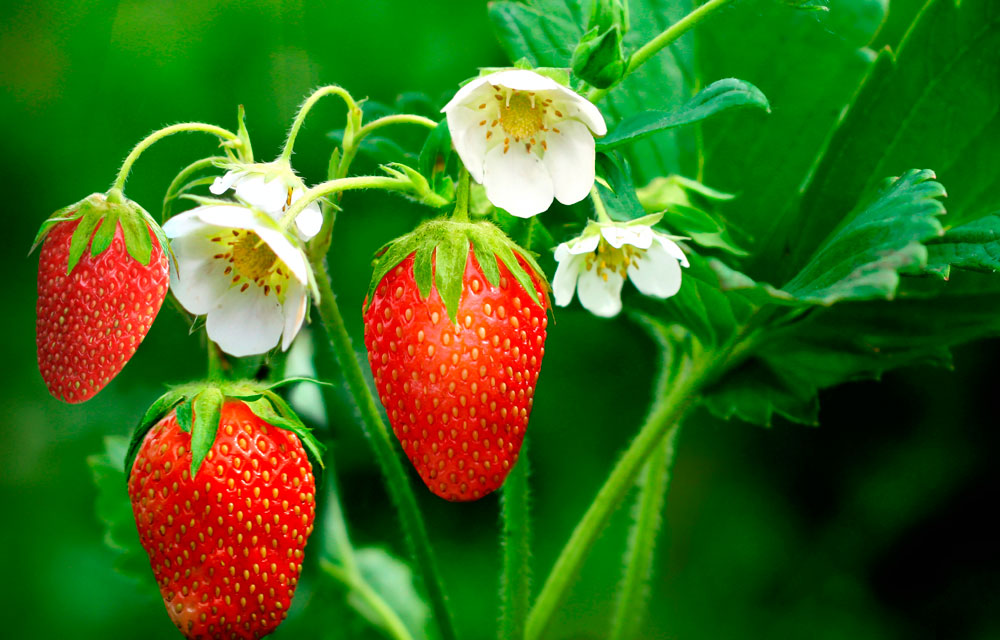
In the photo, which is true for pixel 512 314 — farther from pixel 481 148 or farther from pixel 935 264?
pixel 935 264

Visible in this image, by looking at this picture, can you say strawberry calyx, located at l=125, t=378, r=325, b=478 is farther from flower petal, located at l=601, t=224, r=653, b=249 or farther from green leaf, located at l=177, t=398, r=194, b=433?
flower petal, located at l=601, t=224, r=653, b=249

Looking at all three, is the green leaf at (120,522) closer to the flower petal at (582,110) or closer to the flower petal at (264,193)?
the flower petal at (264,193)

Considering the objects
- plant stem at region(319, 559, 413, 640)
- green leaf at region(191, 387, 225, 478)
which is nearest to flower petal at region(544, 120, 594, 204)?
green leaf at region(191, 387, 225, 478)

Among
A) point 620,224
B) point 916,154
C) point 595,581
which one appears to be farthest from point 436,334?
point 595,581

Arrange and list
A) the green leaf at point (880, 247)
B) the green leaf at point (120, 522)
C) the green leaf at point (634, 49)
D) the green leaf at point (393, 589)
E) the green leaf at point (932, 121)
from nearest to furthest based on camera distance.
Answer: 1. the green leaf at point (880, 247)
2. the green leaf at point (932, 121)
3. the green leaf at point (634, 49)
4. the green leaf at point (120, 522)
5. the green leaf at point (393, 589)

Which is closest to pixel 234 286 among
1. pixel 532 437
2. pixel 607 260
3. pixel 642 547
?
pixel 607 260

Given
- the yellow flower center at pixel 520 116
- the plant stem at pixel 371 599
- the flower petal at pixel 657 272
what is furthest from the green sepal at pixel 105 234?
the plant stem at pixel 371 599

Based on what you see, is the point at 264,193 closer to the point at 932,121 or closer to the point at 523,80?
the point at 523,80
